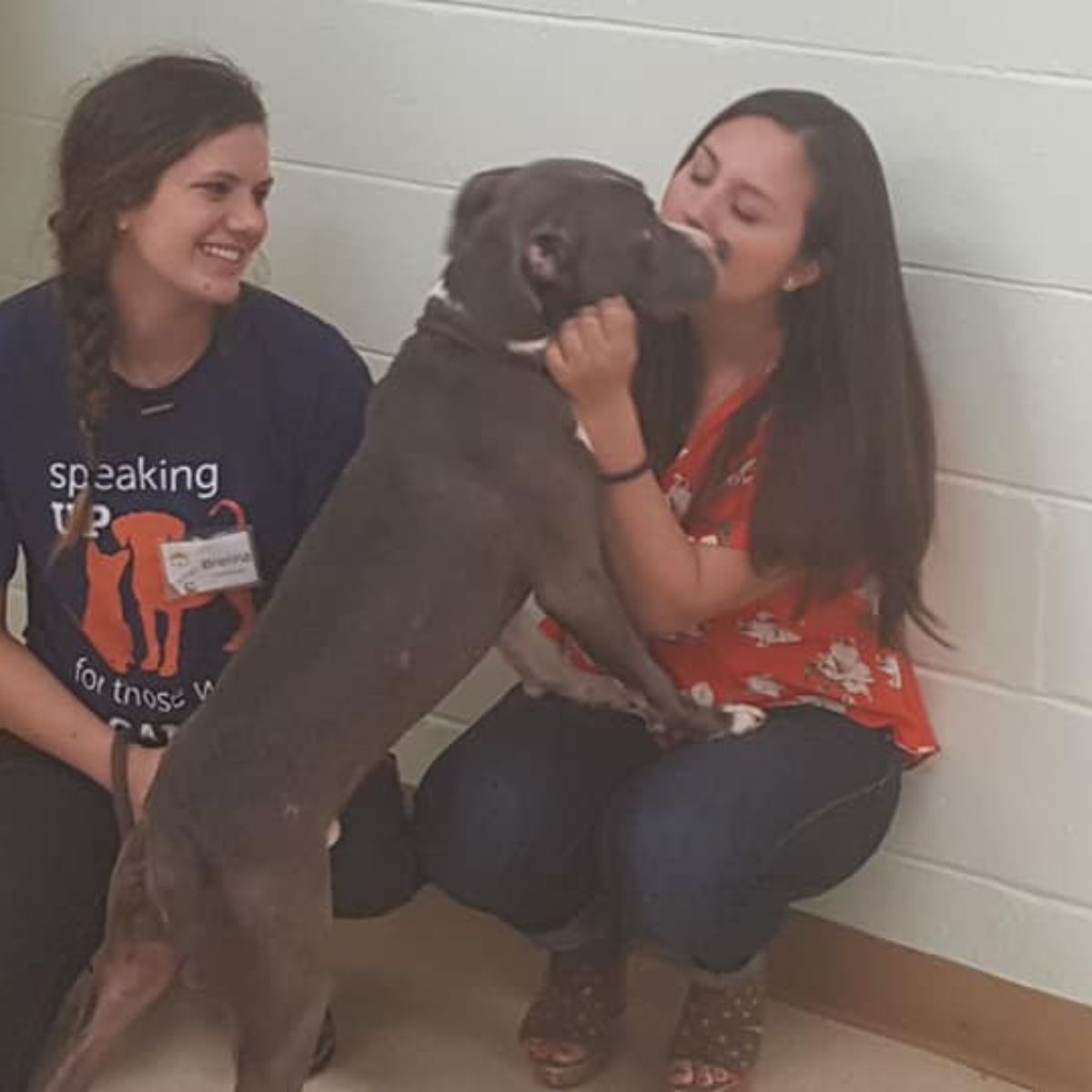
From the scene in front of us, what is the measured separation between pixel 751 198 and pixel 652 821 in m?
0.54

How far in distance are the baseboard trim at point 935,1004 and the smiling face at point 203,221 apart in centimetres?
86

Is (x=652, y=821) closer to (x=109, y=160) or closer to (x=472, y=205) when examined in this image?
(x=472, y=205)

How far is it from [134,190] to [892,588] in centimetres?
75

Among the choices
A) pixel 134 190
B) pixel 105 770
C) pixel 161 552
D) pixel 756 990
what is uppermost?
pixel 134 190

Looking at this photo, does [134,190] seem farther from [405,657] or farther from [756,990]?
[756,990]

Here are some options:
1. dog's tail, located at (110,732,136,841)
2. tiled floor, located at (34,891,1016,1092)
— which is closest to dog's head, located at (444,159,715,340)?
dog's tail, located at (110,732,136,841)

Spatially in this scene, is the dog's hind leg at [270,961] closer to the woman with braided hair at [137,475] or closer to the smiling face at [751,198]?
the woman with braided hair at [137,475]

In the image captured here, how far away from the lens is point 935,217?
1996mm

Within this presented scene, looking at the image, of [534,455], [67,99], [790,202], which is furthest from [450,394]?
[67,99]

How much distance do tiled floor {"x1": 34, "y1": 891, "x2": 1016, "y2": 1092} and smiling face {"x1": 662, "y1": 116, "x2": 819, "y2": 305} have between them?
0.76 meters

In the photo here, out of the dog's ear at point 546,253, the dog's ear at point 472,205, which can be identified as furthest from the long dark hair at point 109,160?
the dog's ear at point 546,253

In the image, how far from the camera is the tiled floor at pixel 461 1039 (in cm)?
219

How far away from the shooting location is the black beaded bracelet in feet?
6.29

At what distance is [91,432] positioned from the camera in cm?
211
